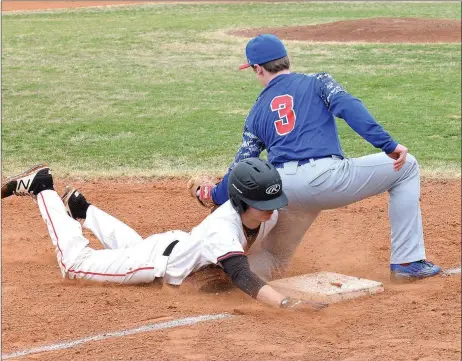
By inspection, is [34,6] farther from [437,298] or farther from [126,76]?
[437,298]

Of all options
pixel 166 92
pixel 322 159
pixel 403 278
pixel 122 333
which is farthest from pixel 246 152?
pixel 166 92

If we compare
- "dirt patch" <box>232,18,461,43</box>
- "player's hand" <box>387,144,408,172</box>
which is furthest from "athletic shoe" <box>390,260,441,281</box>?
"dirt patch" <box>232,18,461,43</box>

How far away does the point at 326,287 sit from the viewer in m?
6.08

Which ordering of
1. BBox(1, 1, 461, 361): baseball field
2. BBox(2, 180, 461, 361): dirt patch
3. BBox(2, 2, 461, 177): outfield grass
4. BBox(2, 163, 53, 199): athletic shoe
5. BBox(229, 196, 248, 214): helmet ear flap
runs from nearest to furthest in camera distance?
BBox(2, 180, 461, 361): dirt patch, BBox(1, 1, 461, 361): baseball field, BBox(229, 196, 248, 214): helmet ear flap, BBox(2, 163, 53, 199): athletic shoe, BBox(2, 2, 461, 177): outfield grass

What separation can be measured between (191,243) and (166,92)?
9.66 meters

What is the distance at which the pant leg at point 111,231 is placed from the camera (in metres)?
6.72

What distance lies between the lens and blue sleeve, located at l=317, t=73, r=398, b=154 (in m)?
5.99

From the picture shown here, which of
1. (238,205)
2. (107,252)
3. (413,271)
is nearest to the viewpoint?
(238,205)

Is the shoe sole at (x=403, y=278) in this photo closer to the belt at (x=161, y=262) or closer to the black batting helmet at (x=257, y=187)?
the black batting helmet at (x=257, y=187)

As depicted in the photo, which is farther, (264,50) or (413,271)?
(264,50)

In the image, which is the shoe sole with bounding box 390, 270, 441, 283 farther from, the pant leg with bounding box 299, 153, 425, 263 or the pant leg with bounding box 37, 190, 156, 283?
the pant leg with bounding box 37, 190, 156, 283

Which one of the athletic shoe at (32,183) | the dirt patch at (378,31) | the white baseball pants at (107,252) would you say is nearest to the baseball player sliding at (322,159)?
the white baseball pants at (107,252)

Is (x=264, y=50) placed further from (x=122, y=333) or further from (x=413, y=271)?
(x=122, y=333)

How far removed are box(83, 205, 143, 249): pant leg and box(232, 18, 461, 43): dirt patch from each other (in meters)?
16.2
